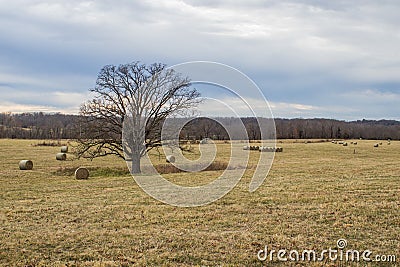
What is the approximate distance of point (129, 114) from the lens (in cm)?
2745

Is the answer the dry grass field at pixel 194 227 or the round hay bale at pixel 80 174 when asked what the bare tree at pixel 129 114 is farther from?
the dry grass field at pixel 194 227

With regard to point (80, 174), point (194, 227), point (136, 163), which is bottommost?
point (80, 174)

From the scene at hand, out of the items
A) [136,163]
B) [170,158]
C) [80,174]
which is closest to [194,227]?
[80,174]

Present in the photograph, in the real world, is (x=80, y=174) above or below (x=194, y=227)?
below

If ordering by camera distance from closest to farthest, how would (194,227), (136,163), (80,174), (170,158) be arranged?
1. (194,227)
2. (80,174)
3. (136,163)
4. (170,158)

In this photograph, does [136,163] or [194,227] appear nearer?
[194,227]

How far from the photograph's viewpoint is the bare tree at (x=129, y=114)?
26.9 m

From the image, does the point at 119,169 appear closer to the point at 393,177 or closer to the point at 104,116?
the point at 104,116

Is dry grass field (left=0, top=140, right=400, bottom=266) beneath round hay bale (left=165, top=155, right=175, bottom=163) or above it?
beneath

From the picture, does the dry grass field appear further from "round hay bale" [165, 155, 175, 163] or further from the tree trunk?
"round hay bale" [165, 155, 175, 163]

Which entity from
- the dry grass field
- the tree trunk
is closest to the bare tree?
the tree trunk

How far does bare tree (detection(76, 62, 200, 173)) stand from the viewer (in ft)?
88.2

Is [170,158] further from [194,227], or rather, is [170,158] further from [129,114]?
[194,227]

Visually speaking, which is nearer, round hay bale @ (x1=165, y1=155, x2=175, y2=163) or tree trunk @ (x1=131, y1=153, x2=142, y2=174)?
tree trunk @ (x1=131, y1=153, x2=142, y2=174)
